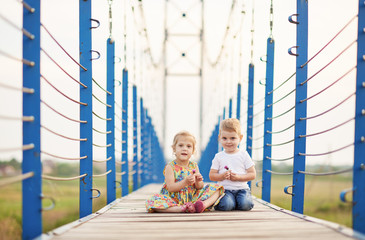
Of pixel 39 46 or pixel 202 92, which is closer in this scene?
pixel 39 46

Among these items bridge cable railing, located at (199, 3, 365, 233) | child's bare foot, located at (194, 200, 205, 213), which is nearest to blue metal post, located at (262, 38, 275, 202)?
bridge cable railing, located at (199, 3, 365, 233)

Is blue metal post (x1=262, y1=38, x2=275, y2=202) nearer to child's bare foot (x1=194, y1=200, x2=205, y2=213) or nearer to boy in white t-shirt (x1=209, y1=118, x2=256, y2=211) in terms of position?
boy in white t-shirt (x1=209, y1=118, x2=256, y2=211)

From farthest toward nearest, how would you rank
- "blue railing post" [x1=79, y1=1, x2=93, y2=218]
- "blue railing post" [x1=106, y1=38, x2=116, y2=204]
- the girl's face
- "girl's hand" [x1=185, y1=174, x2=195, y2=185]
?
"blue railing post" [x1=106, y1=38, x2=116, y2=204], the girl's face, "girl's hand" [x1=185, y1=174, x2=195, y2=185], "blue railing post" [x1=79, y1=1, x2=93, y2=218]

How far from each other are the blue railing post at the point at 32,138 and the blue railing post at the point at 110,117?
3.31ft

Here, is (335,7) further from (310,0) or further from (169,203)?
(169,203)

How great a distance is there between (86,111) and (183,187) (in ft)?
1.59

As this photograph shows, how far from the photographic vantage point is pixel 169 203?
5.81 feet

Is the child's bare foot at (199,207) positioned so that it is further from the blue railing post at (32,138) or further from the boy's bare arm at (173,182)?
the blue railing post at (32,138)

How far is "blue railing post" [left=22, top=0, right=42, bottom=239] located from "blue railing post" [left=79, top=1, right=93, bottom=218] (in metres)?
0.53

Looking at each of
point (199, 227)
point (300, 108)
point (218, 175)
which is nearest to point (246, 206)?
point (218, 175)

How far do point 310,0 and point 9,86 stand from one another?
1213mm

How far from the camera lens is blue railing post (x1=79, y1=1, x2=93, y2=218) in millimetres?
1651

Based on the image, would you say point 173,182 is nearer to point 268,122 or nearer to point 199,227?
point 199,227

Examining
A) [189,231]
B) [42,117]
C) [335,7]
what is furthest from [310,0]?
[335,7]
